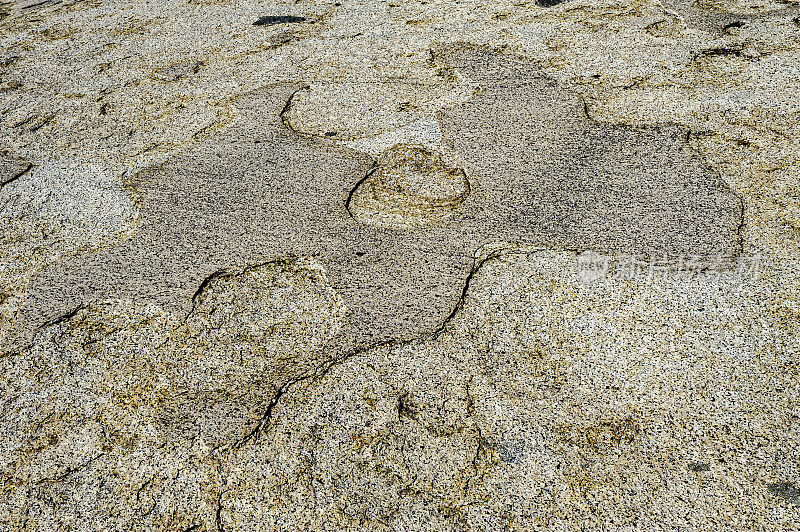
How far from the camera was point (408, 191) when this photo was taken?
2.07 metres

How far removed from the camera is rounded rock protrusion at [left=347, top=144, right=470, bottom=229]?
1.98 metres

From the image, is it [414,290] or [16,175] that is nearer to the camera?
[414,290]

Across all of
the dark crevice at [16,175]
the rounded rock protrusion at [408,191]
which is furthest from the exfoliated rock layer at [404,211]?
the dark crevice at [16,175]

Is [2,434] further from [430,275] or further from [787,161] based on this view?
[787,161]

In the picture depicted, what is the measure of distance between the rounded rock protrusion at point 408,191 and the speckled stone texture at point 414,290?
0.4 inches

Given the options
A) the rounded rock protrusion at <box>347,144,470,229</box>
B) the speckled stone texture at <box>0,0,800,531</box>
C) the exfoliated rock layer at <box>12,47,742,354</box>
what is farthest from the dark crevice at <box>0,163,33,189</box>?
the rounded rock protrusion at <box>347,144,470,229</box>

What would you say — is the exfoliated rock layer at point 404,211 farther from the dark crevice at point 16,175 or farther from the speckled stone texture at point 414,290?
the dark crevice at point 16,175

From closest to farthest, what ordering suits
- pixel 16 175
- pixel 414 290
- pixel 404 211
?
pixel 414 290 < pixel 404 211 < pixel 16 175

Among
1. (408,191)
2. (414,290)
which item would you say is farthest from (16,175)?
(414,290)

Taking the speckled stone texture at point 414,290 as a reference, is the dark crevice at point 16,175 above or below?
above

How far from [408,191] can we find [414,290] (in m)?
0.45

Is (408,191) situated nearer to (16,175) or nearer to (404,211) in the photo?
(404,211)

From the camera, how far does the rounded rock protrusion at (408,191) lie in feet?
6.49

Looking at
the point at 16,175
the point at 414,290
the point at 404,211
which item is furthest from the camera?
the point at 16,175
